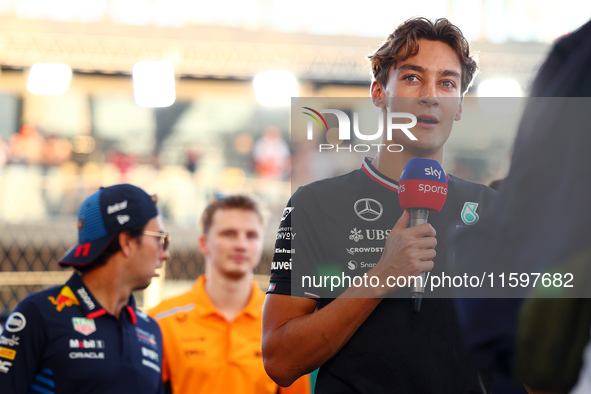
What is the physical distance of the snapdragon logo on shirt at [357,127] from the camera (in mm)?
1377

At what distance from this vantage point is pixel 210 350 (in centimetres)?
289

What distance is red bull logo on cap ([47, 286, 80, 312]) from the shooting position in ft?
7.50

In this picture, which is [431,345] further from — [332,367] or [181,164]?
[181,164]

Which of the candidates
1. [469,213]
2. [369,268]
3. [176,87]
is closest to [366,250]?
[369,268]

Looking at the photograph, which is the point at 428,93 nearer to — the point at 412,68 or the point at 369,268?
the point at 412,68

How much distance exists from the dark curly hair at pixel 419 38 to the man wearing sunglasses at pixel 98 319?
58.5 inches

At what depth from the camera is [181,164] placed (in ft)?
34.9

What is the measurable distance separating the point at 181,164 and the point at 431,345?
9.66 metres

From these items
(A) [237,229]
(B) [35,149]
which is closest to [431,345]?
(A) [237,229]

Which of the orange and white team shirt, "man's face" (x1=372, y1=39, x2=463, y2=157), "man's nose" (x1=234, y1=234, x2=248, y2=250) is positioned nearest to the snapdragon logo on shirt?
"man's face" (x1=372, y1=39, x2=463, y2=157)

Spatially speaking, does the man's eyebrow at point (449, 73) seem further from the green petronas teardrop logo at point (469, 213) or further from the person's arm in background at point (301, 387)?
the person's arm in background at point (301, 387)

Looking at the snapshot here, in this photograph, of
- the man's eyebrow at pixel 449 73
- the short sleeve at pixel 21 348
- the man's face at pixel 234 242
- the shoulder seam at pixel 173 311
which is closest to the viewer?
the man's eyebrow at pixel 449 73

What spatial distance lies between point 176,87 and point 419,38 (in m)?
11.7

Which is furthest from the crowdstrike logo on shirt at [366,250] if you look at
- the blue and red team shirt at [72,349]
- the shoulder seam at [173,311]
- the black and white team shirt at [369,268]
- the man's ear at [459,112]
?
the shoulder seam at [173,311]
